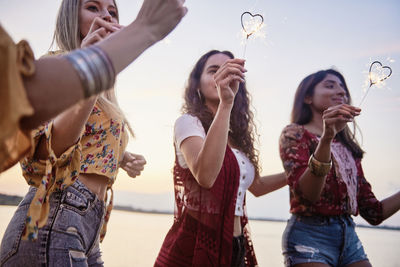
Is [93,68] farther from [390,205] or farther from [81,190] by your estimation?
[390,205]

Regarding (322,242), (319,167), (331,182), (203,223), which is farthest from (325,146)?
(203,223)

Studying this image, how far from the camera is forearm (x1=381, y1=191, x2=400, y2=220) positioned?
259 centimetres

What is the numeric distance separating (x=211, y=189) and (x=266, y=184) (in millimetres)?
747

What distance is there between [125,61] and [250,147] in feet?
6.22

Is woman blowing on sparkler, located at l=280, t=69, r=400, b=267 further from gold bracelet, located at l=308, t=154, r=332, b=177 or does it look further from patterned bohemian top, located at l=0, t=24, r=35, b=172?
patterned bohemian top, located at l=0, t=24, r=35, b=172

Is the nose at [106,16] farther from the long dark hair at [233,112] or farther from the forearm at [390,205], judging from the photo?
the forearm at [390,205]

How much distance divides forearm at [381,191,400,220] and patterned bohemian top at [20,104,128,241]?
2026 mm

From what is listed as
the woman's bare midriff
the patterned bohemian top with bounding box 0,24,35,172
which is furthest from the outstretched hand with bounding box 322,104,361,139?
the patterned bohemian top with bounding box 0,24,35,172

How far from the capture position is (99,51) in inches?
26.6

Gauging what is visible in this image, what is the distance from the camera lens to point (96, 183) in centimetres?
145

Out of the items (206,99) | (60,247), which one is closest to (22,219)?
(60,247)

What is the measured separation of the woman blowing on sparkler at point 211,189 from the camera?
181 centimetres

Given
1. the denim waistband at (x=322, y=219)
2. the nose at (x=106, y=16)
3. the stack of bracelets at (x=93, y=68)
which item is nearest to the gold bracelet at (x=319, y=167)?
the denim waistband at (x=322, y=219)

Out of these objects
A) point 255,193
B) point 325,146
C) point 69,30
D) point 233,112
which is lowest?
point 255,193
